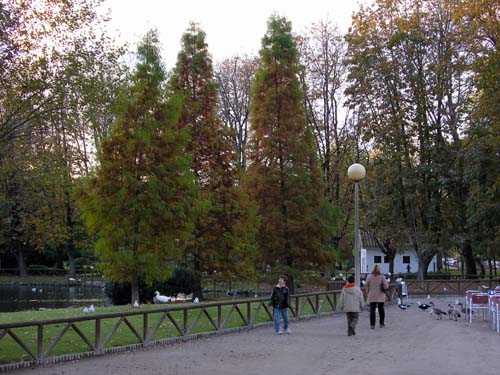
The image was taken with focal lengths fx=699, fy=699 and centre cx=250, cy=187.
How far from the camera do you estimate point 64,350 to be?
14.0 m

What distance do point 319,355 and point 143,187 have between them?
1478 cm

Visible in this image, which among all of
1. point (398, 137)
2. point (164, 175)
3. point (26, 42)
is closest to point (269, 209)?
point (164, 175)

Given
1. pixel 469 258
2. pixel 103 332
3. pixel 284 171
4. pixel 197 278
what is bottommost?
pixel 103 332

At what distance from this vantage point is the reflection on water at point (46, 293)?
4106 cm

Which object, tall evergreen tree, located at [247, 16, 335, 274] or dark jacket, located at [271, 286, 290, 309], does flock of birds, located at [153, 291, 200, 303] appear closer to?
tall evergreen tree, located at [247, 16, 335, 274]

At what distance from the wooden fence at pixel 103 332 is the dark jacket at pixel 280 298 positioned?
1.06 meters

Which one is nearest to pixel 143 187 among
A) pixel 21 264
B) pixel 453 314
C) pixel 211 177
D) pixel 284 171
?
pixel 211 177

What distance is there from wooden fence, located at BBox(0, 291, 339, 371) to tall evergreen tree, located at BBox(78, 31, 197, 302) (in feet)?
19.0

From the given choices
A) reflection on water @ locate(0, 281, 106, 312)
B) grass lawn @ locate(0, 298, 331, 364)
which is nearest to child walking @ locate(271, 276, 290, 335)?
grass lawn @ locate(0, 298, 331, 364)

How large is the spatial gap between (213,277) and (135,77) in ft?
32.2

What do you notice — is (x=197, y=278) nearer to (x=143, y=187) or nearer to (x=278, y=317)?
(x=143, y=187)

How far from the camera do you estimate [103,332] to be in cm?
1647

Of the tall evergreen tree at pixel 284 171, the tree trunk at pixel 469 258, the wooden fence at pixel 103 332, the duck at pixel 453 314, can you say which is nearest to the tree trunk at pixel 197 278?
the tall evergreen tree at pixel 284 171

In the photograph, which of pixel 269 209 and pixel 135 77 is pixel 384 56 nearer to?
pixel 269 209
